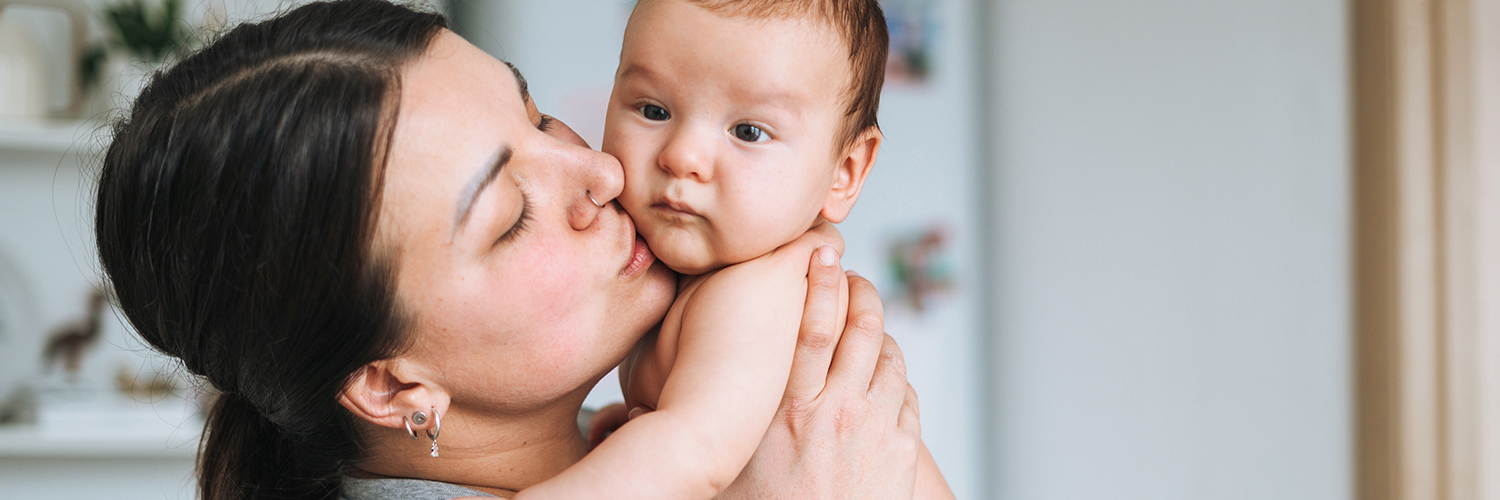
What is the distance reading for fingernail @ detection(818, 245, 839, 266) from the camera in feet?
3.18

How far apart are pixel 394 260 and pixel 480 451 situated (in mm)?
281

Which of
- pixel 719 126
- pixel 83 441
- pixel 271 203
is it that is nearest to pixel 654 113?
pixel 719 126

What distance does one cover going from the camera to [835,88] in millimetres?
889

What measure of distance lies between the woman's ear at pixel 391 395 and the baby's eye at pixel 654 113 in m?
0.34

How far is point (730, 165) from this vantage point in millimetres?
834

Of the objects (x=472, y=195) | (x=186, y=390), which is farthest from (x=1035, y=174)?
(x=186, y=390)

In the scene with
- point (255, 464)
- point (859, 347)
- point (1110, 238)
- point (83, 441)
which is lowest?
point (83, 441)

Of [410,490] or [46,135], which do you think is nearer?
[410,490]

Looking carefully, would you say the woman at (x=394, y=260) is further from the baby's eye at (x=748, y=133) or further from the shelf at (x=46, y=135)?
the shelf at (x=46, y=135)

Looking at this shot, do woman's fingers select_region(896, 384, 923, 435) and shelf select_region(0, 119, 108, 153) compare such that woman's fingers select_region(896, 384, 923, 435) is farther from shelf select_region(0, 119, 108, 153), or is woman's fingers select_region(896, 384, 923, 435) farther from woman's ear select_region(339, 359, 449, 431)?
shelf select_region(0, 119, 108, 153)

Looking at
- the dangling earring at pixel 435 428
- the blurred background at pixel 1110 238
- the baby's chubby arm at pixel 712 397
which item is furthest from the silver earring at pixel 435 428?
the blurred background at pixel 1110 238

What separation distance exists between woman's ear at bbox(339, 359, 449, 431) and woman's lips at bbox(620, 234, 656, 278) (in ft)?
0.72

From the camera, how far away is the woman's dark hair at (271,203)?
0.75m

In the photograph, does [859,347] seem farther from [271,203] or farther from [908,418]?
[271,203]
